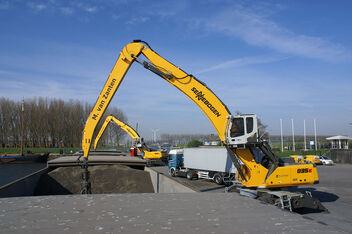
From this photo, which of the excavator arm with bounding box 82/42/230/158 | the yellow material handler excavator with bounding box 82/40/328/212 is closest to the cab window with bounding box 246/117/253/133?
the yellow material handler excavator with bounding box 82/40/328/212

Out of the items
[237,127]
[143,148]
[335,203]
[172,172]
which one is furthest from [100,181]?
[143,148]

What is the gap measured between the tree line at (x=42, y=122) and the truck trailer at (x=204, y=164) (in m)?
48.0

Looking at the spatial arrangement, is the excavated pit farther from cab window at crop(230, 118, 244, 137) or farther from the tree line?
the tree line

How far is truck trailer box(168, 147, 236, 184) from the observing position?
2186 centimetres

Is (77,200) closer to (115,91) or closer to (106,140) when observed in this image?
(115,91)

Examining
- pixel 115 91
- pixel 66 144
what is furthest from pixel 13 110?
pixel 115 91

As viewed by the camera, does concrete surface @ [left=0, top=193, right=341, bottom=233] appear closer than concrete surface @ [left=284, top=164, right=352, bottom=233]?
Yes

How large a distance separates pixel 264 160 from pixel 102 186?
12125 mm

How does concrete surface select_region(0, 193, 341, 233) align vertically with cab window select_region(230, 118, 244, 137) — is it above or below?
below

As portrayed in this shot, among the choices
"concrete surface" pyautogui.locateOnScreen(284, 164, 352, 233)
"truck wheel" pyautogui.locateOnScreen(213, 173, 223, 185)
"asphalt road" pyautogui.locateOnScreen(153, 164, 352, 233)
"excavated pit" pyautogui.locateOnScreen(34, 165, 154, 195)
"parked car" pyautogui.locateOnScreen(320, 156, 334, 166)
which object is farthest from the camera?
"parked car" pyautogui.locateOnScreen(320, 156, 334, 166)

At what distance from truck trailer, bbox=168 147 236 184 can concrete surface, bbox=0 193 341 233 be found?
1202cm

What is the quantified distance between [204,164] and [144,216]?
17.4 meters

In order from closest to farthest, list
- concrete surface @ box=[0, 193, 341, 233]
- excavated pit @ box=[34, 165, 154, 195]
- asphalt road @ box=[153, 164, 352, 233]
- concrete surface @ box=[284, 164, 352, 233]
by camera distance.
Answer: concrete surface @ box=[0, 193, 341, 233], asphalt road @ box=[153, 164, 352, 233], concrete surface @ box=[284, 164, 352, 233], excavated pit @ box=[34, 165, 154, 195]

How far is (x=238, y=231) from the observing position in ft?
19.0
